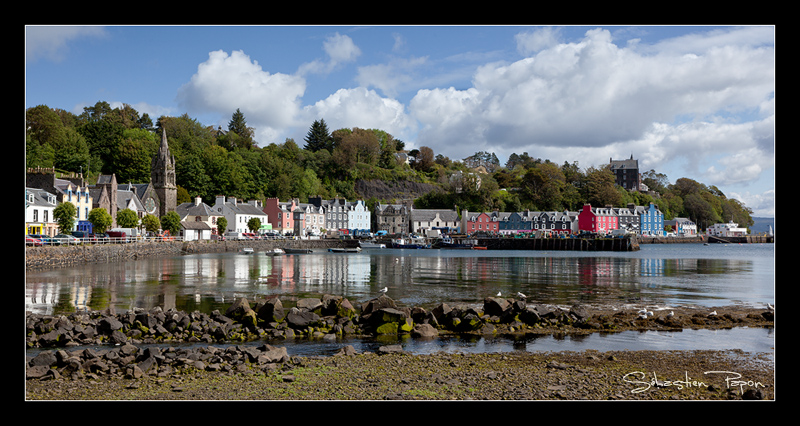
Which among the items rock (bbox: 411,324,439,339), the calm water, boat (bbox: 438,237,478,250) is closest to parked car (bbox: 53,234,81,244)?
the calm water

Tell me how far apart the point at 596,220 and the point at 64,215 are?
3996 inches

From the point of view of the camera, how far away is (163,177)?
7994 cm

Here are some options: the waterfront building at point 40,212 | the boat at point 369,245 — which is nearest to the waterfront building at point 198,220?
the boat at point 369,245

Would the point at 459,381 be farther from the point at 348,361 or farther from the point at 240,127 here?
the point at 240,127

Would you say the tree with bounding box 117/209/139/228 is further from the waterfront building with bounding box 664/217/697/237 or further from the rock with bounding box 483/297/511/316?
the waterfront building with bounding box 664/217/697/237

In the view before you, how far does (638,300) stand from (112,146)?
278 feet

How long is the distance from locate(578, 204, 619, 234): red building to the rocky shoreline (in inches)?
4162

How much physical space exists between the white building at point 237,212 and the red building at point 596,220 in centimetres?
6800

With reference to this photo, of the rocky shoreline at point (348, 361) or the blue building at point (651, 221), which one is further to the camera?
the blue building at point (651, 221)

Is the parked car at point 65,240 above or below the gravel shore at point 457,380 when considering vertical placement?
above

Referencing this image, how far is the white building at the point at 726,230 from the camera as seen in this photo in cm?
13311

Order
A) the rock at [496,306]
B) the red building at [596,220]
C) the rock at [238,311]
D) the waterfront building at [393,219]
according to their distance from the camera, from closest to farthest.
Result: the rock at [238,311], the rock at [496,306], the waterfront building at [393,219], the red building at [596,220]

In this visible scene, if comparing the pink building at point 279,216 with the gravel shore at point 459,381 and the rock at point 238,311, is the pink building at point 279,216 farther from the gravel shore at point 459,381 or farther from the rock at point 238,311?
the gravel shore at point 459,381

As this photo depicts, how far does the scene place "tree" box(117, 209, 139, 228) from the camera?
2424 inches
